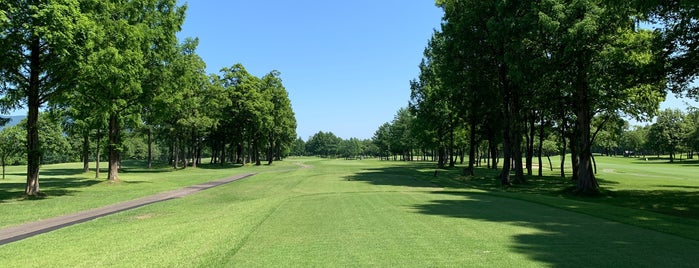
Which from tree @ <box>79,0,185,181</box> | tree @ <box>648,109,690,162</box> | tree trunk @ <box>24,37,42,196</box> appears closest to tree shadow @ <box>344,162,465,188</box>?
tree @ <box>79,0,185,181</box>

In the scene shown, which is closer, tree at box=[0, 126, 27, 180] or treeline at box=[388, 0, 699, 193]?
treeline at box=[388, 0, 699, 193]

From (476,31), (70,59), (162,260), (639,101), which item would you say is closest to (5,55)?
(70,59)

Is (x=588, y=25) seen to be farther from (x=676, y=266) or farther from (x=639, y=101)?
(x=676, y=266)

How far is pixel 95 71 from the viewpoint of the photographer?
73.4ft

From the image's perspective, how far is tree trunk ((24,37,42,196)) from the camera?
75.3 ft

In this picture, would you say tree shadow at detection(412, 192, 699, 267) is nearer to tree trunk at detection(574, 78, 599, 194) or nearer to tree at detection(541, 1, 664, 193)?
tree at detection(541, 1, 664, 193)

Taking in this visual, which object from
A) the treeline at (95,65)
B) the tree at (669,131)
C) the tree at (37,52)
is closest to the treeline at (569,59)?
the treeline at (95,65)

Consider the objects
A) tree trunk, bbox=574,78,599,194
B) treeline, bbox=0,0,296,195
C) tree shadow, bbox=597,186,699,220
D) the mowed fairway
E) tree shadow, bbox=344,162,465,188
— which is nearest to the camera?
the mowed fairway

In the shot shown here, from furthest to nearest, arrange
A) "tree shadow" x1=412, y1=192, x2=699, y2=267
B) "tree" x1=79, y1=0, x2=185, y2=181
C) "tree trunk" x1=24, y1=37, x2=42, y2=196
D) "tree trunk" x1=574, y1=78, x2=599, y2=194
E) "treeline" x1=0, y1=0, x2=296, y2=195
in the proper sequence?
"tree trunk" x1=574, y1=78, x2=599, y2=194 → "tree" x1=79, y1=0, x2=185, y2=181 → "tree trunk" x1=24, y1=37, x2=42, y2=196 → "treeline" x1=0, y1=0, x2=296, y2=195 → "tree shadow" x1=412, y1=192, x2=699, y2=267

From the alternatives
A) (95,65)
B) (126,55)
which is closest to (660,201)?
(95,65)

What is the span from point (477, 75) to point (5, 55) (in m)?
32.3

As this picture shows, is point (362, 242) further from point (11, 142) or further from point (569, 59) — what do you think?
point (11, 142)

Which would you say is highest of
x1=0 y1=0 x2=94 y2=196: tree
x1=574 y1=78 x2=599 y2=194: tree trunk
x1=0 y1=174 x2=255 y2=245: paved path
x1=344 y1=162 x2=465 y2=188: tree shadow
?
x1=0 y1=0 x2=94 y2=196: tree

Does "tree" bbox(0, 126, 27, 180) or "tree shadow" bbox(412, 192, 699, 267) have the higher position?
"tree" bbox(0, 126, 27, 180)
